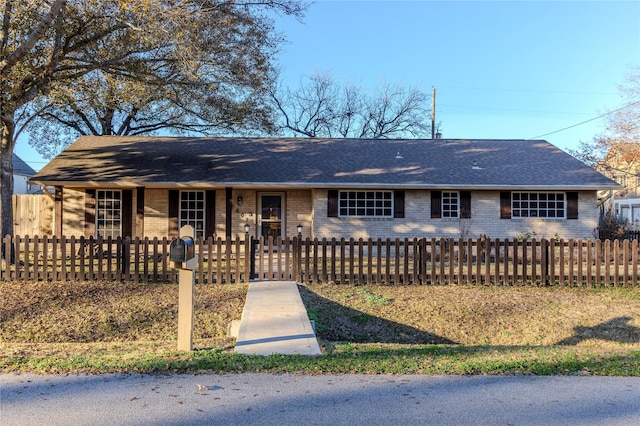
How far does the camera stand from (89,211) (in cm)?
1681

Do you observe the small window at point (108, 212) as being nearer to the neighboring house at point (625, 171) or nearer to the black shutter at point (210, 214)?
the black shutter at point (210, 214)

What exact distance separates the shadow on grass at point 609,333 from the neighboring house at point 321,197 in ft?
26.5

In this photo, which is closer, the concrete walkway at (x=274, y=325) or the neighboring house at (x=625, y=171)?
the concrete walkway at (x=274, y=325)

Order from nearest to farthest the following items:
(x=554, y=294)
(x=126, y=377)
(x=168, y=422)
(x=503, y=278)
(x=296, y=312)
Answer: (x=168, y=422) < (x=126, y=377) < (x=296, y=312) < (x=554, y=294) < (x=503, y=278)

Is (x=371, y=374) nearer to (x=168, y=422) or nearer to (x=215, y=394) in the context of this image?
(x=215, y=394)

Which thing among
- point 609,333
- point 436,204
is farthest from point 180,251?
point 436,204

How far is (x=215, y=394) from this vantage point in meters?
4.45

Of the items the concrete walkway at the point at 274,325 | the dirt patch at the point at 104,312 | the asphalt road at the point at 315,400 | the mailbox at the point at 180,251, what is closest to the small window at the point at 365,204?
the concrete walkway at the point at 274,325

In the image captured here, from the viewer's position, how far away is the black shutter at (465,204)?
54.0 ft

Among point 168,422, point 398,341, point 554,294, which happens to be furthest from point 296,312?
point 554,294

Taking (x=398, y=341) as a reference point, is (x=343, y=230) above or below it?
above

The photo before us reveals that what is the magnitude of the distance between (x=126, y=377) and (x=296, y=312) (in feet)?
11.2

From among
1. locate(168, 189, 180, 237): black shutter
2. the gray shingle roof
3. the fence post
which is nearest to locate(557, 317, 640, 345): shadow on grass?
the gray shingle roof

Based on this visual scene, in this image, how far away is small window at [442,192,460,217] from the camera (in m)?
16.6
